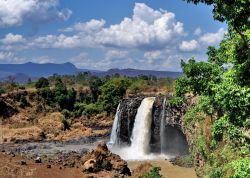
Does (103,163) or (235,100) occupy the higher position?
(235,100)

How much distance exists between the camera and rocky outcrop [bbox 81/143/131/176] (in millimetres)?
40375

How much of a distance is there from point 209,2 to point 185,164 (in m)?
28.1

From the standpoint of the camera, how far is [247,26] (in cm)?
1568

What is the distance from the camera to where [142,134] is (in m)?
51.7

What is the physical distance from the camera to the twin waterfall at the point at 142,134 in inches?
1943

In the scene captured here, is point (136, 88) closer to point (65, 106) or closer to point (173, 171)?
point (65, 106)

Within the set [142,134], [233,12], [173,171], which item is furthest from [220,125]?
[142,134]

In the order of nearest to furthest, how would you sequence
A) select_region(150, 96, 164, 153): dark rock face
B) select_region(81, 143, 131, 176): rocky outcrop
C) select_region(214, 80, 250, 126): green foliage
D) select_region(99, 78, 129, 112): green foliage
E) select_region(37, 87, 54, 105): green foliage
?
select_region(214, 80, 250, 126): green foliage < select_region(81, 143, 131, 176): rocky outcrop < select_region(150, 96, 164, 153): dark rock face < select_region(99, 78, 129, 112): green foliage < select_region(37, 87, 54, 105): green foliage

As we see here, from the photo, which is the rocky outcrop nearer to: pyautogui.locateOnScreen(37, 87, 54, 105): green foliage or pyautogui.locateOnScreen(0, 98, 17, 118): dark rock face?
pyautogui.locateOnScreen(0, 98, 17, 118): dark rock face

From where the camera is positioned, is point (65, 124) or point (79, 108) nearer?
point (65, 124)

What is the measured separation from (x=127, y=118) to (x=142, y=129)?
357cm

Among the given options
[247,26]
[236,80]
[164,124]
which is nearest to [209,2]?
[247,26]

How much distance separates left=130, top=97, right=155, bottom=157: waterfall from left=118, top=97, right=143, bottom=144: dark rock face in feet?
3.86

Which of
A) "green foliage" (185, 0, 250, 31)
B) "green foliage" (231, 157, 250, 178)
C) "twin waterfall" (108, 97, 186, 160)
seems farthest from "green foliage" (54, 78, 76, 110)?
"green foliage" (231, 157, 250, 178)
